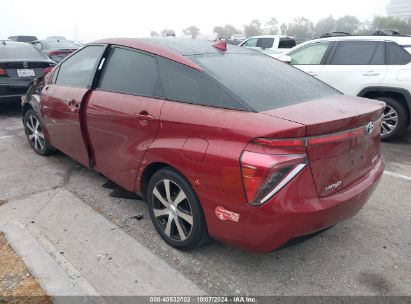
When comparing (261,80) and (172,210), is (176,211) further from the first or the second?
(261,80)

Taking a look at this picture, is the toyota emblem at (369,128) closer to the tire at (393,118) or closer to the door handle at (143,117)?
the door handle at (143,117)

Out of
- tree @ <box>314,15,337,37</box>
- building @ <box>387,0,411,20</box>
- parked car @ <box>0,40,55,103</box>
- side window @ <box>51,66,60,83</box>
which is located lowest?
tree @ <box>314,15,337,37</box>

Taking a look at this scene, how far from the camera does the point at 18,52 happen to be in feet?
24.6

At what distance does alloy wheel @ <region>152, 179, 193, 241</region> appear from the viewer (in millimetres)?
2836

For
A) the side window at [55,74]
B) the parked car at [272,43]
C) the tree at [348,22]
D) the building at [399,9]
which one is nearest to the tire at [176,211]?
the side window at [55,74]

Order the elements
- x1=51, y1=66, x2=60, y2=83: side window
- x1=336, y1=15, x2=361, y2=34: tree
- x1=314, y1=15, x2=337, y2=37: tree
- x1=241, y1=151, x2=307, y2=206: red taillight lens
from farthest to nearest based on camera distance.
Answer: x1=314, y1=15, x2=337, y2=37: tree → x1=336, y1=15, x2=361, y2=34: tree → x1=51, y1=66, x2=60, y2=83: side window → x1=241, y1=151, x2=307, y2=206: red taillight lens

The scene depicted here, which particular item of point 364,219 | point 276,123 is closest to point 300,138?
point 276,123

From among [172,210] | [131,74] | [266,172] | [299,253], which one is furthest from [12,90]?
[266,172]

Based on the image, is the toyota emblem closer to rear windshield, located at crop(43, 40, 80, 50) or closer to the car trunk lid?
the car trunk lid

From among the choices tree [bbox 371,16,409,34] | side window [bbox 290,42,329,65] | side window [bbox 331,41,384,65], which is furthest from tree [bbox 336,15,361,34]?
side window [bbox 331,41,384,65]

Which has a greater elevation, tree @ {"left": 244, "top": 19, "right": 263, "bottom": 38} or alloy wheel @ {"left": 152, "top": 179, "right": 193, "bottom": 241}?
alloy wheel @ {"left": 152, "top": 179, "right": 193, "bottom": 241}

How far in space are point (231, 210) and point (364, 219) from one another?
1767mm

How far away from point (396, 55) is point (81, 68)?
194 inches

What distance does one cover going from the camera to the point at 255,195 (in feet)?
7.49
